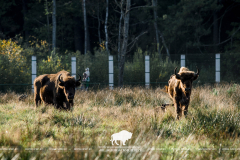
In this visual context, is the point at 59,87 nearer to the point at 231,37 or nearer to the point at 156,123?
the point at 156,123

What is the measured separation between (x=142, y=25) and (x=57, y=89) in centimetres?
3144

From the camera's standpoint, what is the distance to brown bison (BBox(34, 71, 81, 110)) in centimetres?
768

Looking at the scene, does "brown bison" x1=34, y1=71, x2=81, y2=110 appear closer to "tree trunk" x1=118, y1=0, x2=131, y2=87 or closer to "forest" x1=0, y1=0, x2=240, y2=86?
"tree trunk" x1=118, y1=0, x2=131, y2=87

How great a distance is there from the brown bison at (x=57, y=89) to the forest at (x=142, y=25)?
59.2 feet

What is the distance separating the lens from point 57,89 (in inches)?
321

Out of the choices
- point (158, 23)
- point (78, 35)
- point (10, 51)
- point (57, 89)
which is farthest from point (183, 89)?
point (78, 35)

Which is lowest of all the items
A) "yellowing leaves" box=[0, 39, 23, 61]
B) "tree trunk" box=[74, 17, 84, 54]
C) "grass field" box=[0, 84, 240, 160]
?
Answer: "grass field" box=[0, 84, 240, 160]

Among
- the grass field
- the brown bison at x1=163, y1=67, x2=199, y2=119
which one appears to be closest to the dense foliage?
the brown bison at x1=163, y1=67, x2=199, y2=119

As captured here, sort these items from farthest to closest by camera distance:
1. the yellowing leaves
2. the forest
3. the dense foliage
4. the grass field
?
the dense foliage → the forest → the yellowing leaves → the grass field

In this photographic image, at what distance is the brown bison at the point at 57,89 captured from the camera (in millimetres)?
7676

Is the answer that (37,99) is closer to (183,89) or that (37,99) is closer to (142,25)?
(183,89)

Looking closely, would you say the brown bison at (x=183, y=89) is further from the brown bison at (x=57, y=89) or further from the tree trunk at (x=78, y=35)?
the tree trunk at (x=78, y=35)

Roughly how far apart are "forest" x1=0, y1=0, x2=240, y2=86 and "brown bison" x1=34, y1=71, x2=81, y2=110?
18.1 metres

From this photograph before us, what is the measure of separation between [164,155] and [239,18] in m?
33.6
